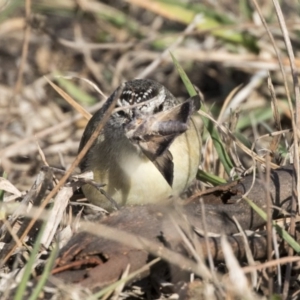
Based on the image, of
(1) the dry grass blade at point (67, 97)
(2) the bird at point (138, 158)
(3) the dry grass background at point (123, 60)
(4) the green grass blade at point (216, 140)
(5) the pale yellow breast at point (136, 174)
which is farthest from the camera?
(3) the dry grass background at point (123, 60)

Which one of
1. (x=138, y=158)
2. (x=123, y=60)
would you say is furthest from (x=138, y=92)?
(x=123, y=60)

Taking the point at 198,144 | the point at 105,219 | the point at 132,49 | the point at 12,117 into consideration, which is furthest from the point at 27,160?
the point at 105,219

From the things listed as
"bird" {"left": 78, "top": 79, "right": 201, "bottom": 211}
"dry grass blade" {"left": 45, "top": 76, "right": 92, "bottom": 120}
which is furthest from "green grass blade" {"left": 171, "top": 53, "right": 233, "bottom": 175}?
"dry grass blade" {"left": 45, "top": 76, "right": 92, "bottom": 120}

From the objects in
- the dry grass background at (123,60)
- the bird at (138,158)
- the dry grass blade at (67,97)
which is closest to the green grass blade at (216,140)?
the bird at (138,158)

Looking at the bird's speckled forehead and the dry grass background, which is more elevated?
the bird's speckled forehead

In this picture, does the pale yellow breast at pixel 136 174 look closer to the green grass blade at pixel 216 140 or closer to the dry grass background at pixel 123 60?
the green grass blade at pixel 216 140

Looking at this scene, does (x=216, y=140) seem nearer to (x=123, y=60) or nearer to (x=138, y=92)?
(x=138, y=92)

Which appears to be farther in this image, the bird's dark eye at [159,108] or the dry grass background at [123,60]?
the dry grass background at [123,60]

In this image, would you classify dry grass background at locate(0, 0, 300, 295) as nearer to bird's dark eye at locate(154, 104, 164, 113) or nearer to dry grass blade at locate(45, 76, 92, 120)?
dry grass blade at locate(45, 76, 92, 120)
